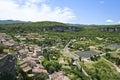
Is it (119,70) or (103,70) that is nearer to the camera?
(103,70)

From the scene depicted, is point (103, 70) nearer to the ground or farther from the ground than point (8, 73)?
nearer to the ground

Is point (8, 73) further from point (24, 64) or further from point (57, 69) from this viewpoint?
point (57, 69)

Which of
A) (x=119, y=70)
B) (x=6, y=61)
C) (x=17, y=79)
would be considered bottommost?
(x=119, y=70)

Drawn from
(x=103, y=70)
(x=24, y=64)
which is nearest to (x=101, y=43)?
(x=103, y=70)

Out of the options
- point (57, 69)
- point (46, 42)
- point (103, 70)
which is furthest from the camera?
point (46, 42)

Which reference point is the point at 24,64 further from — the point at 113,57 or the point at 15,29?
the point at 15,29

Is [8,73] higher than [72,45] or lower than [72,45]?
higher

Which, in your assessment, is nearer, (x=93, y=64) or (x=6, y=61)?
(x=6, y=61)

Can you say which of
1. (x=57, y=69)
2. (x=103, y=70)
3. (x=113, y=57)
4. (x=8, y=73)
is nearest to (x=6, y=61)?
(x=8, y=73)

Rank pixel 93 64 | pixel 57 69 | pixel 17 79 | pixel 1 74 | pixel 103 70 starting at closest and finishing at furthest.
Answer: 1. pixel 1 74
2. pixel 17 79
3. pixel 57 69
4. pixel 103 70
5. pixel 93 64
